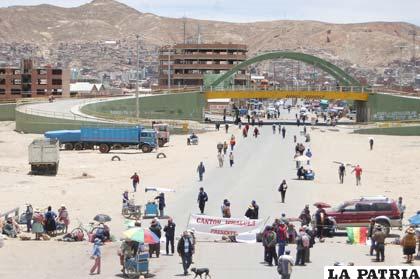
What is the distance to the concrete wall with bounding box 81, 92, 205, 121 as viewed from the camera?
10512cm

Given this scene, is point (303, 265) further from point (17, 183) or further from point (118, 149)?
point (118, 149)

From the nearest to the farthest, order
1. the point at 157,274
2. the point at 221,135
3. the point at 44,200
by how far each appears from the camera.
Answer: the point at 157,274 → the point at 44,200 → the point at 221,135

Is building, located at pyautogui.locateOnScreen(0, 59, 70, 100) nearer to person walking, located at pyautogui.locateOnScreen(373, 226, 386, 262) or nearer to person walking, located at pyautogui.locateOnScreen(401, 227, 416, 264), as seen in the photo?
person walking, located at pyautogui.locateOnScreen(373, 226, 386, 262)

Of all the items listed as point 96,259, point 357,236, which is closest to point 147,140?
point 357,236

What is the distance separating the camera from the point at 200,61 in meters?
173

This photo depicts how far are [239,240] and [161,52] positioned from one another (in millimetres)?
159096

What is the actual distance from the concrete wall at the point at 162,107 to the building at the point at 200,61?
2281 inches

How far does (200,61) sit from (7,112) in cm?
6599

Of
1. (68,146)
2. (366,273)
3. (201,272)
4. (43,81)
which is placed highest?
(43,81)

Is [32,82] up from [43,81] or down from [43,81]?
down

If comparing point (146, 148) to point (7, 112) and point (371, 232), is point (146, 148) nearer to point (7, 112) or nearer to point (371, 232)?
point (371, 232)

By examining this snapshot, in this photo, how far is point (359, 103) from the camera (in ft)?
383

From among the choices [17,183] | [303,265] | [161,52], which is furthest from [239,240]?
[161,52]

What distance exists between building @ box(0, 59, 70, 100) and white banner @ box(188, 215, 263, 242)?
4772 inches
